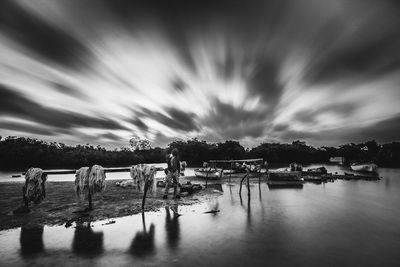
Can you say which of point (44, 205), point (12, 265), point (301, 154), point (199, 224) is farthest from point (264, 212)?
point (301, 154)

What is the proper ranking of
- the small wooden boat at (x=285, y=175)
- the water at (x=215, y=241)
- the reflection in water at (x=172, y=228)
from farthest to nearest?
1. the small wooden boat at (x=285, y=175)
2. the reflection in water at (x=172, y=228)
3. the water at (x=215, y=241)

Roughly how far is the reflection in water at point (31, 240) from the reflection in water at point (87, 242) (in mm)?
1127

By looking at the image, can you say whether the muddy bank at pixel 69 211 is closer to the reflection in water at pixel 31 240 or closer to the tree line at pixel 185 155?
the reflection in water at pixel 31 240

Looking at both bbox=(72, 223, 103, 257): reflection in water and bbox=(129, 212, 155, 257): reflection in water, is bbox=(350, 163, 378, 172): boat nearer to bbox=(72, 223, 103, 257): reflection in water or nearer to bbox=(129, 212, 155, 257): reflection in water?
bbox=(129, 212, 155, 257): reflection in water

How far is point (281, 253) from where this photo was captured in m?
7.27

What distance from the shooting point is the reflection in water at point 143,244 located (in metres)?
7.22

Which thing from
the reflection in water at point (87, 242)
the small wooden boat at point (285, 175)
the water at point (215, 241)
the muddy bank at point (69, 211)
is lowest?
the water at point (215, 241)

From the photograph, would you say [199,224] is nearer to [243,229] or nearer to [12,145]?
[243,229]

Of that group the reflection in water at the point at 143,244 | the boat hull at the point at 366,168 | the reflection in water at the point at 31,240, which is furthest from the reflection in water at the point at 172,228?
the boat hull at the point at 366,168

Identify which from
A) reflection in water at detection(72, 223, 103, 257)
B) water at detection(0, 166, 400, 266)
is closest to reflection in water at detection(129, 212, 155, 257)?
water at detection(0, 166, 400, 266)

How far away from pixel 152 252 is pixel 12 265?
410 cm

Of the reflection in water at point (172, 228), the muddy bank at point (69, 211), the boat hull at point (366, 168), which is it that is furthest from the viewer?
the boat hull at point (366, 168)

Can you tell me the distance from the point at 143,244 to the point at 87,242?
2125 mm

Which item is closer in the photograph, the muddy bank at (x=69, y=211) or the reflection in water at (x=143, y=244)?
the reflection in water at (x=143, y=244)
